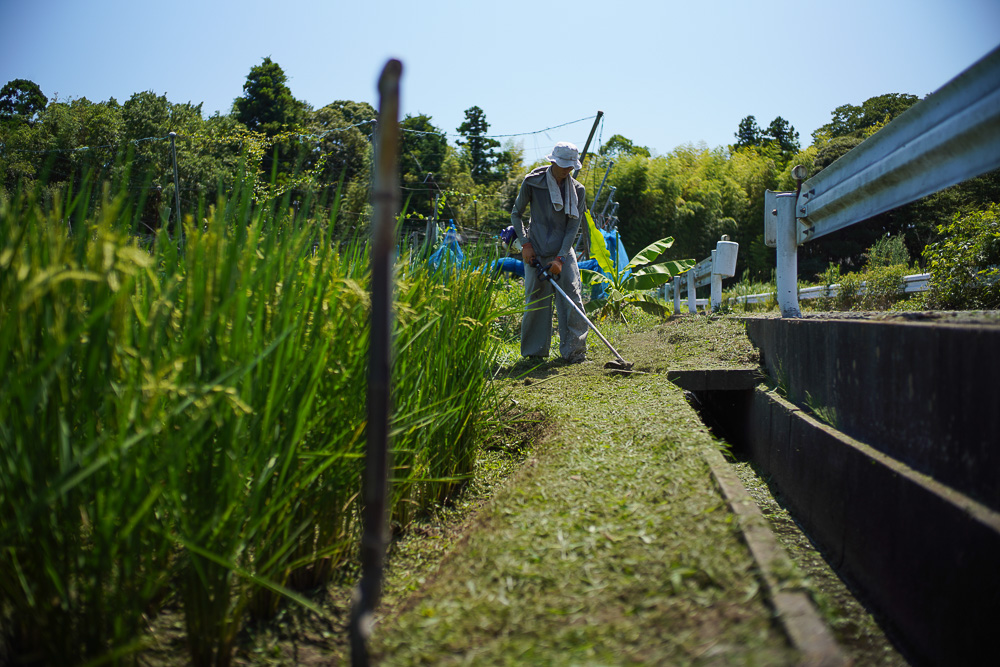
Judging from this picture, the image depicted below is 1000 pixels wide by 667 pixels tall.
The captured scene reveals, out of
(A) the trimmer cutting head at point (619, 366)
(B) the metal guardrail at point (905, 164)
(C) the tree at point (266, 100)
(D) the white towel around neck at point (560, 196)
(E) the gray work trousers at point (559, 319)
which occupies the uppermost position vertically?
(C) the tree at point (266, 100)

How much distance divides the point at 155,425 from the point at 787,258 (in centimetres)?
439

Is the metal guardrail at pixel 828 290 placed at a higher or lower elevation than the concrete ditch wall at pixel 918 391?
higher

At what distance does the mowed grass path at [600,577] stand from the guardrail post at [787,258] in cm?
202

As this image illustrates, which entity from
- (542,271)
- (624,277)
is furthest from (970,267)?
(542,271)

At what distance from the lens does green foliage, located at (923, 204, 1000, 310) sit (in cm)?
639

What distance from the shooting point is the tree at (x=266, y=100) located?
51062 mm

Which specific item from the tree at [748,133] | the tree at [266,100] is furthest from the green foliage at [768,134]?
the tree at [266,100]

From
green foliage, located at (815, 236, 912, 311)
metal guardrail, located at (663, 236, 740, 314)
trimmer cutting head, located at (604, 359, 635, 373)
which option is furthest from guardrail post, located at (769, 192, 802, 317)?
green foliage, located at (815, 236, 912, 311)

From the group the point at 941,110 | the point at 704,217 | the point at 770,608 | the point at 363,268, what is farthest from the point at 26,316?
the point at 704,217

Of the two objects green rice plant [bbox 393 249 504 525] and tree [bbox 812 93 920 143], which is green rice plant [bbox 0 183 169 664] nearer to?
green rice plant [bbox 393 249 504 525]

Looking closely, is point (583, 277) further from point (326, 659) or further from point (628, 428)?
point (326, 659)

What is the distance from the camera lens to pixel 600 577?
5.61 feet

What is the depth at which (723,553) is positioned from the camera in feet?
5.66

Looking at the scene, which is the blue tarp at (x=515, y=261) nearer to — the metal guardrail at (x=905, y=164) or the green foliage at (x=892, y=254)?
the metal guardrail at (x=905, y=164)
